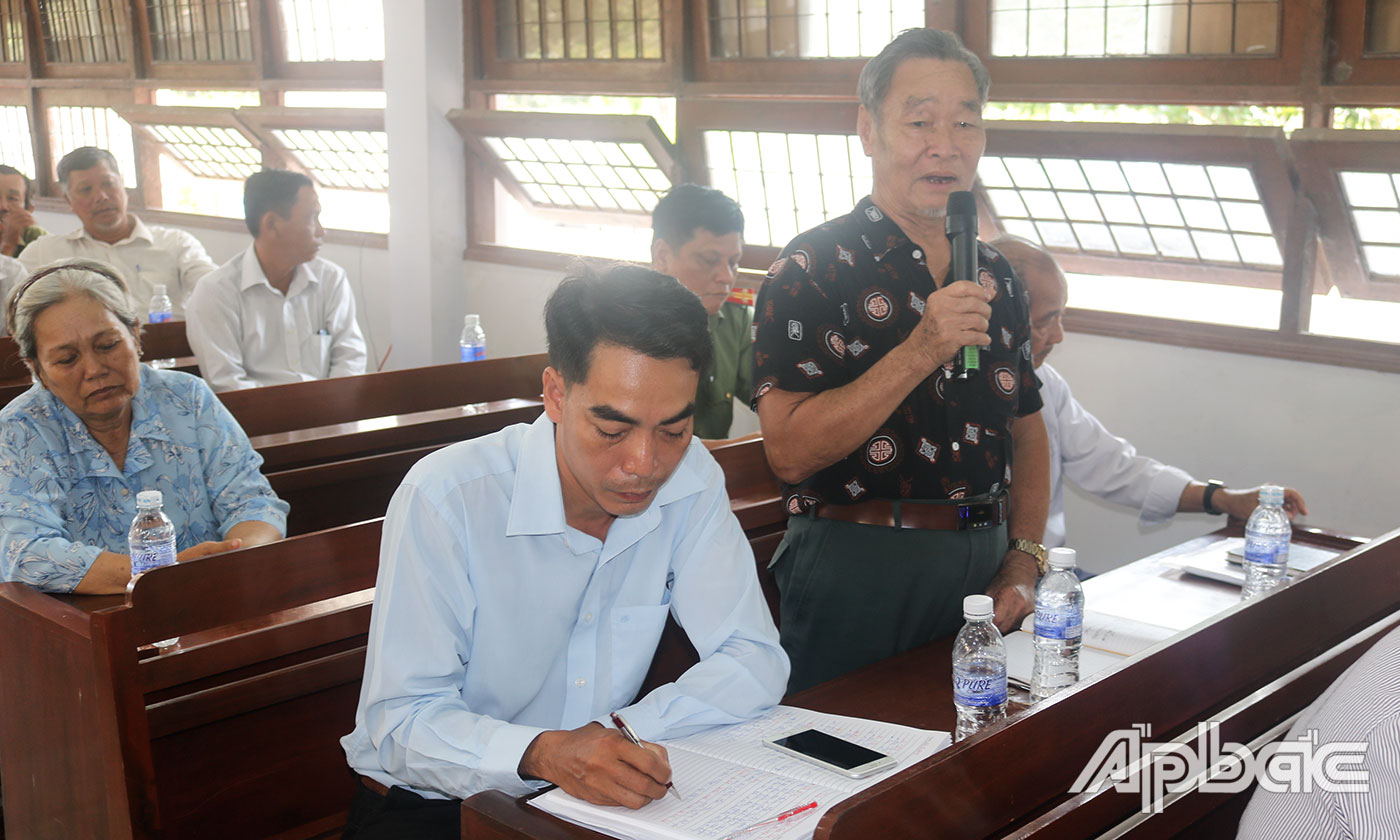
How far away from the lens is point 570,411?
143 centimetres

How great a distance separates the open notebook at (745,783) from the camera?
1.18 meters

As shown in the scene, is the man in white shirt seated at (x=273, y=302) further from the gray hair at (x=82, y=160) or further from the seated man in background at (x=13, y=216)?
the seated man in background at (x=13, y=216)

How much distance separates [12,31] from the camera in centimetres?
862

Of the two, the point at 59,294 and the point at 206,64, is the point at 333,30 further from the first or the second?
the point at 59,294

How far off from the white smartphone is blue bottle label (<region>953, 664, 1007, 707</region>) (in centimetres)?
22

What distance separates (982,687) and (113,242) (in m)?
5.05

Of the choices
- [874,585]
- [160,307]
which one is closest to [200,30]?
[160,307]

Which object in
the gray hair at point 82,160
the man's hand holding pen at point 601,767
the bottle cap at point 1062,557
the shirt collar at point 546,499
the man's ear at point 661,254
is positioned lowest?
the man's hand holding pen at point 601,767

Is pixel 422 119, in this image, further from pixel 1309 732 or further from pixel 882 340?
pixel 1309 732

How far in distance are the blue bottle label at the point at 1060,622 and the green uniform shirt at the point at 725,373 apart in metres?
1.53

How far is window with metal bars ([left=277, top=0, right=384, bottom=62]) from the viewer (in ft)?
20.9

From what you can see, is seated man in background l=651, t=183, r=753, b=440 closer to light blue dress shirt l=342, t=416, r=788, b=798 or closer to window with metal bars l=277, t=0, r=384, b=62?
light blue dress shirt l=342, t=416, r=788, b=798

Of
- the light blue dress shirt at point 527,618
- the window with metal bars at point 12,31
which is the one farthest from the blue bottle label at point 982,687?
the window with metal bars at point 12,31

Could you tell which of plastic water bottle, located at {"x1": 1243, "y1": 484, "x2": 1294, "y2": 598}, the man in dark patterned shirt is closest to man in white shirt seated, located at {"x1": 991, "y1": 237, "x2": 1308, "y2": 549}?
plastic water bottle, located at {"x1": 1243, "y1": 484, "x2": 1294, "y2": 598}
